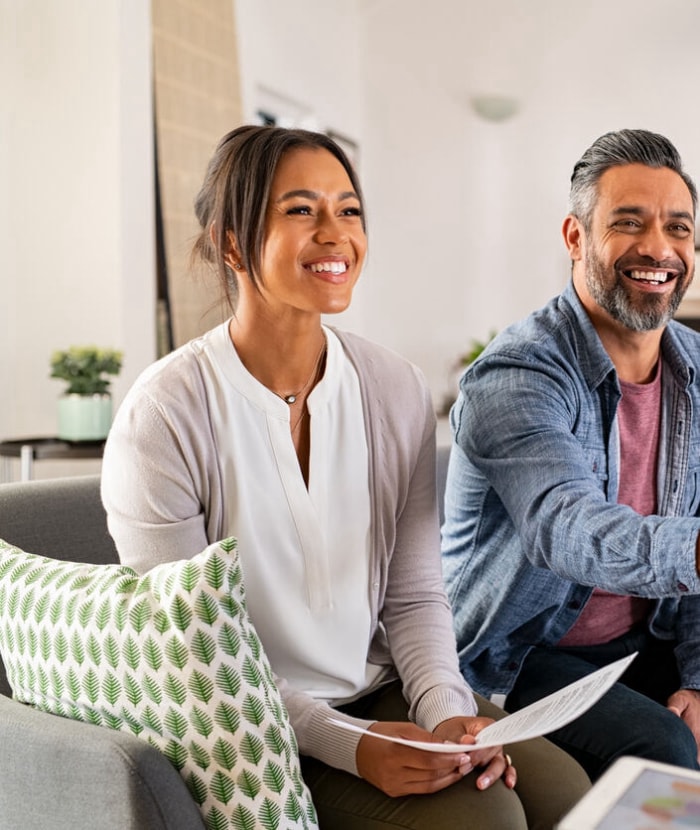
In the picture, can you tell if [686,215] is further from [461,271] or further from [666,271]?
[461,271]

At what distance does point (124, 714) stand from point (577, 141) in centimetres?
508

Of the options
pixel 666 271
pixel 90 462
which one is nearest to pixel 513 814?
pixel 666 271

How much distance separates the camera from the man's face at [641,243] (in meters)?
1.71

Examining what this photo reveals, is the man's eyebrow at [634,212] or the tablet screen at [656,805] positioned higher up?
the man's eyebrow at [634,212]

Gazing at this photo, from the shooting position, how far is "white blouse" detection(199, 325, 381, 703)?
1374 mm

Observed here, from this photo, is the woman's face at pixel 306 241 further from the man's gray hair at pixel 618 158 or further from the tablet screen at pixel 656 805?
the tablet screen at pixel 656 805

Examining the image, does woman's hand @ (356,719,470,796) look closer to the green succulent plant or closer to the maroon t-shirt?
the maroon t-shirt

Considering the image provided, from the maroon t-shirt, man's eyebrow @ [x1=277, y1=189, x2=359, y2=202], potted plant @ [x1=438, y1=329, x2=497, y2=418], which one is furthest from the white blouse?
potted plant @ [x1=438, y1=329, x2=497, y2=418]

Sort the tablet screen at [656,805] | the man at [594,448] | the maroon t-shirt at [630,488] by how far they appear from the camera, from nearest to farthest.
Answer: the tablet screen at [656,805]
the man at [594,448]
the maroon t-shirt at [630,488]

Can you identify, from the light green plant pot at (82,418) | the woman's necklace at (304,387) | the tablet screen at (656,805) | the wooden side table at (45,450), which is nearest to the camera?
the tablet screen at (656,805)

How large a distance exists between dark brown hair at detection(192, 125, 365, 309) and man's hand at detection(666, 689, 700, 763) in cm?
90

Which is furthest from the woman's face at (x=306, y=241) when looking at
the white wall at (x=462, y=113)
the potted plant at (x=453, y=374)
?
the potted plant at (x=453, y=374)

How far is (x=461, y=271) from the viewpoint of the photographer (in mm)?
5824

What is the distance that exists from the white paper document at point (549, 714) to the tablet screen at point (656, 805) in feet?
0.61
